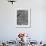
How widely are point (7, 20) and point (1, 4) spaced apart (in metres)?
0.56

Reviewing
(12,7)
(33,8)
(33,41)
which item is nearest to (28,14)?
(33,8)

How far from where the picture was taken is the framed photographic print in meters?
4.67

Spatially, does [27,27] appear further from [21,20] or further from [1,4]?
[1,4]

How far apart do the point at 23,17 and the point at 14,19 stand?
309 mm

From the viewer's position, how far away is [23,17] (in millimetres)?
4699

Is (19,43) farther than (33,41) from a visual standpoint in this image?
No

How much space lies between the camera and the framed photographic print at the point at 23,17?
467 centimetres

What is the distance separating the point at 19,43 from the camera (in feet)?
13.6

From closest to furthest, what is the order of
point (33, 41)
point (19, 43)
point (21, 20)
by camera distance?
point (19, 43)
point (33, 41)
point (21, 20)

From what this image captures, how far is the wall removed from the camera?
4.64 m

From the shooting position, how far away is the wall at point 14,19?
464cm

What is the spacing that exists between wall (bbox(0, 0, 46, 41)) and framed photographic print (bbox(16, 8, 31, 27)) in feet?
0.33

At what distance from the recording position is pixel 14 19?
4.66m

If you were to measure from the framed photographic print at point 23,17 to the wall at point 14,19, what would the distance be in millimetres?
100
